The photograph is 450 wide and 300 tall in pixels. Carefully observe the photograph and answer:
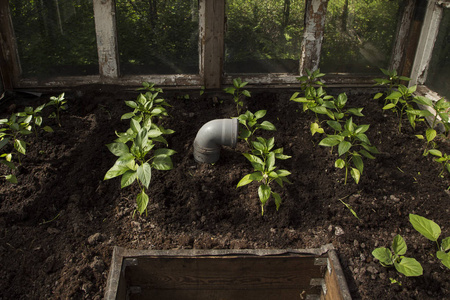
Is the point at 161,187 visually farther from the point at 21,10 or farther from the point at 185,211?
the point at 21,10

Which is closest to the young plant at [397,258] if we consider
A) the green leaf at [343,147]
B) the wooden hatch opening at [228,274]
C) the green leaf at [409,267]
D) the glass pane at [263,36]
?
the green leaf at [409,267]

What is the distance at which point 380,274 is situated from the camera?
7.14 ft

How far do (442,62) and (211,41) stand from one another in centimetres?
184

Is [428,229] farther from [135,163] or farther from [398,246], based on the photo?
[135,163]

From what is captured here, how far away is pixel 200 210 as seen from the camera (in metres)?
2.49

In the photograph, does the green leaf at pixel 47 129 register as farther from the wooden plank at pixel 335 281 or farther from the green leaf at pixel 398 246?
the green leaf at pixel 398 246

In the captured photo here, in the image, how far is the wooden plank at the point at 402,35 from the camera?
3.43 meters

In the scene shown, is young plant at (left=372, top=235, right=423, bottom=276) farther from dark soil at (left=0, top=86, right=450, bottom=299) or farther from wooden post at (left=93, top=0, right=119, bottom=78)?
wooden post at (left=93, top=0, right=119, bottom=78)

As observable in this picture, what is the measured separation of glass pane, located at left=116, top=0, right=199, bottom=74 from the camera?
128 inches

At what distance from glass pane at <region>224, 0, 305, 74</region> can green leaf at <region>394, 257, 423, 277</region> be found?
1.97 m

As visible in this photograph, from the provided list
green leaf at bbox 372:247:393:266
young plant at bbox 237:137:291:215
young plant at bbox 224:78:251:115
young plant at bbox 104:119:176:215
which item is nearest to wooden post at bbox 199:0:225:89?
young plant at bbox 224:78:251:115

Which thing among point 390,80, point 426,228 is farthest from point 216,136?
point 390,80

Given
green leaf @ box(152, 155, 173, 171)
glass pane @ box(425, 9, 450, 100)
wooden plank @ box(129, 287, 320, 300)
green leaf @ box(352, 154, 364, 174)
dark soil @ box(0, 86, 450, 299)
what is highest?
glass pane @ box(425, 9, 450, 100)

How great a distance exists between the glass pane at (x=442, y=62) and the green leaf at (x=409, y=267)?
172 cm
